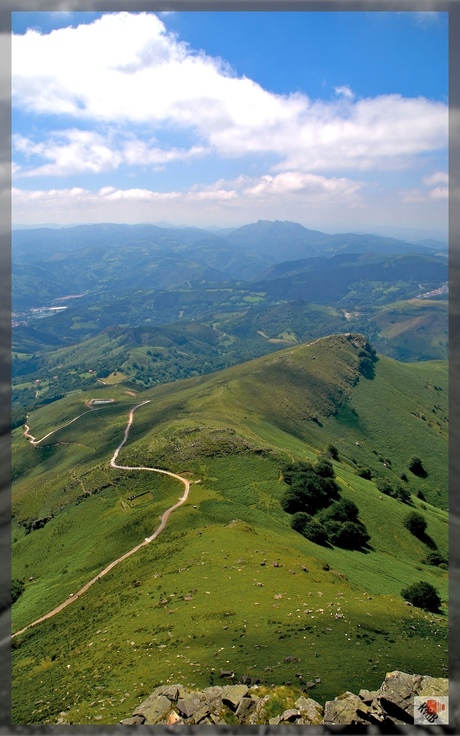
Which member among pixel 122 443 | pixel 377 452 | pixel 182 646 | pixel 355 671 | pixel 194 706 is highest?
pixel 194 706

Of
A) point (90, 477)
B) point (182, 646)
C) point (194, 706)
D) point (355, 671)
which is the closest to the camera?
point (194, 706)

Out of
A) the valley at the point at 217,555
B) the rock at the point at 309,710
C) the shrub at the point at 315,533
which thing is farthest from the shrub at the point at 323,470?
the rock at the point at 309,710

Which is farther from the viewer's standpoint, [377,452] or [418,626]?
[377,452]

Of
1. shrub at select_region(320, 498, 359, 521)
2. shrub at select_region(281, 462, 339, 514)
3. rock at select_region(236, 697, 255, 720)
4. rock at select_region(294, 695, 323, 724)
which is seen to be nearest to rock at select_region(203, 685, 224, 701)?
rock at select_region(236, 697, 255, 720)

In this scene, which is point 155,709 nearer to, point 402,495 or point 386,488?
point 402,495

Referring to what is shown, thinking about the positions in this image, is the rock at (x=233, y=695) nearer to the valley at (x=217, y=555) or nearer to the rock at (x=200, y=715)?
the rock at (x=200, y=715)

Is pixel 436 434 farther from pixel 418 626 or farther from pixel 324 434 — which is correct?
pixel 418 626

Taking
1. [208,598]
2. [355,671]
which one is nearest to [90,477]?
[208,598]

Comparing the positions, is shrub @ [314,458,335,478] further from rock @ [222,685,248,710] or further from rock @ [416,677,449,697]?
rock @ [416,677,449,697]
